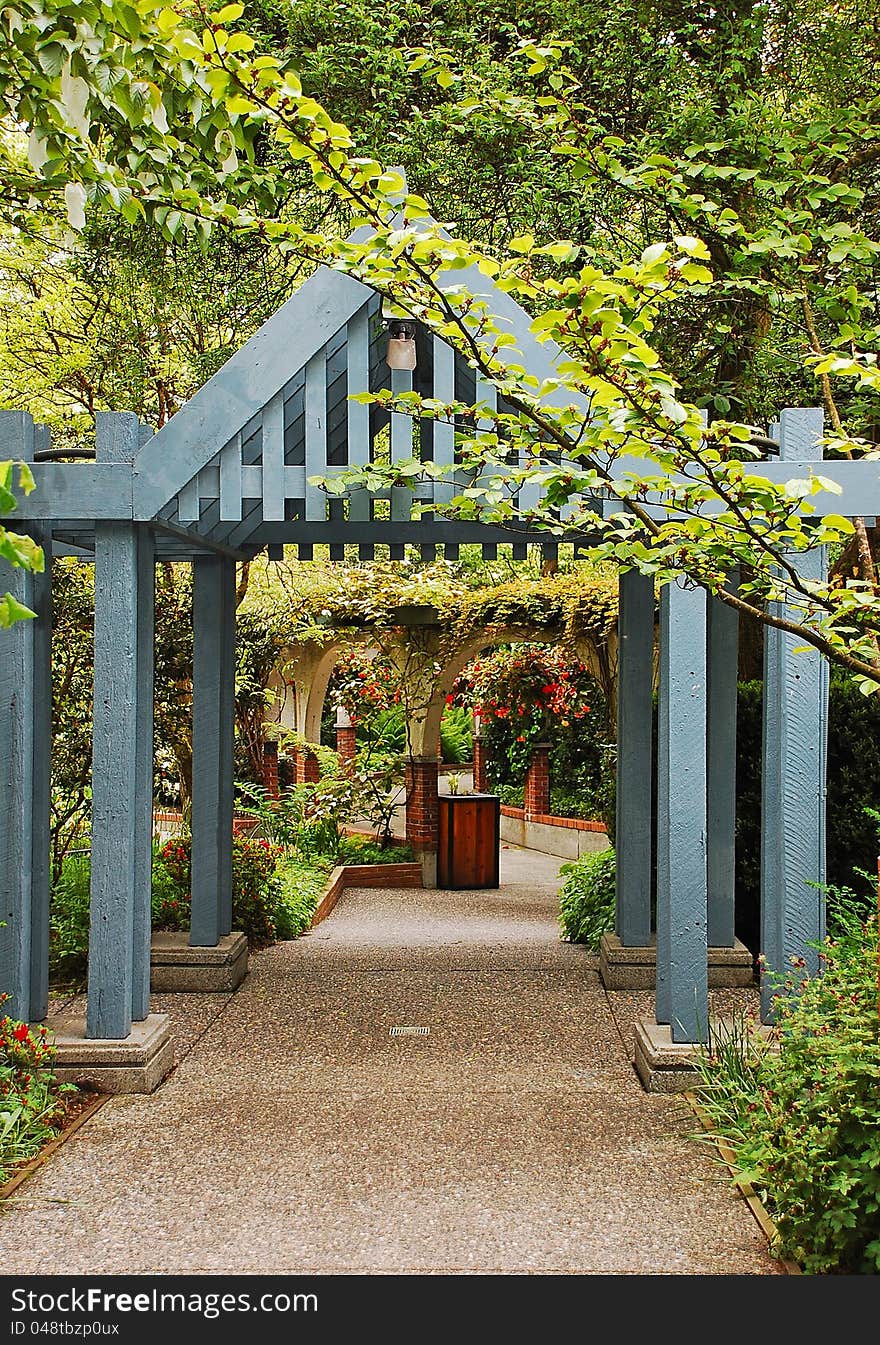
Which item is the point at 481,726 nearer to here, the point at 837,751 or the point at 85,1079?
the point at 837,751

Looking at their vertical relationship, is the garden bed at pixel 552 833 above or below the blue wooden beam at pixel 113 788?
below

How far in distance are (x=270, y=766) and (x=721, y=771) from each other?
744 cm

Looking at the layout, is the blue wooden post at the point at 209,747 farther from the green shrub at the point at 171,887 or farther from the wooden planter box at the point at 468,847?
the wooden planter box at the point at 468,847

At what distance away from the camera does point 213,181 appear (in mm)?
5969

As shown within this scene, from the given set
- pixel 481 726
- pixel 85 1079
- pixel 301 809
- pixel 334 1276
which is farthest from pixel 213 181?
pixel 481 726

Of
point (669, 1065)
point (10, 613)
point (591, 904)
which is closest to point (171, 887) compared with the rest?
point (591, 904)

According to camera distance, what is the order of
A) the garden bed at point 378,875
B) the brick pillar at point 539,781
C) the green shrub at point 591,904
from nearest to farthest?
the green shrub at point 591,904, the garden bed at point 378,875, the brick pillar at point 539,781

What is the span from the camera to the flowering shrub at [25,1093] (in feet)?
14.8

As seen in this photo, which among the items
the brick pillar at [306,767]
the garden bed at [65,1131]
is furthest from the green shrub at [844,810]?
the brick pillar at [306,767]

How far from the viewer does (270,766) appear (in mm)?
13766

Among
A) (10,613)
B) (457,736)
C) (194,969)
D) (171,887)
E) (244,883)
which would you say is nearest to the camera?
(10,613)

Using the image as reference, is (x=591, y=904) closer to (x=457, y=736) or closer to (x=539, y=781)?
(x=539, y=781)

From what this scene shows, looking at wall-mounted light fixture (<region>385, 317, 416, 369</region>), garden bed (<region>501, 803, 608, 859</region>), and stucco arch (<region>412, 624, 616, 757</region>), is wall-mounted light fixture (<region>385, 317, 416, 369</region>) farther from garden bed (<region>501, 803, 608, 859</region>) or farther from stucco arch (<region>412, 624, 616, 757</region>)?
garden bed (<region>501, 803, 608, 859</region>)

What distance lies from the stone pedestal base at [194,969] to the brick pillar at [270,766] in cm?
609
